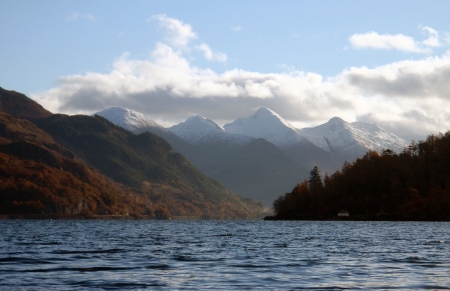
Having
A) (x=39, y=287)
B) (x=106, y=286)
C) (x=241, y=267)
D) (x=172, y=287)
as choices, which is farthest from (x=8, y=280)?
(x=241, y=267)

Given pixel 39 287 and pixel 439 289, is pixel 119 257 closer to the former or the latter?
pixel 39 287

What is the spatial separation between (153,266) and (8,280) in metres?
14.4

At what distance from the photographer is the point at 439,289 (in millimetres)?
41406

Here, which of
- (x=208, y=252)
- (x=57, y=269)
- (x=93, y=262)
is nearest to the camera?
(x=57, y=269)

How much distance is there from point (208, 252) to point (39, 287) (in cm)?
3372

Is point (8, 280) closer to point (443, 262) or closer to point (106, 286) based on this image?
point (106, 286)

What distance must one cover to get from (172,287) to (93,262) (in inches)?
746

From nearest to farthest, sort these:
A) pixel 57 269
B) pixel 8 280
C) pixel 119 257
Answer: pixel 8 280 → pixel 57 269 → pixel 119 257

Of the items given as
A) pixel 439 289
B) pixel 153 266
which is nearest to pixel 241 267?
pixel 153 266

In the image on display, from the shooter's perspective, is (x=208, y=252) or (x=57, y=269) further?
(x=208, y=252)

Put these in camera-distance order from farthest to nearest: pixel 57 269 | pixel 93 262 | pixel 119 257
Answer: pixel 119 257 < pixel 93 262 < pixel 57 269

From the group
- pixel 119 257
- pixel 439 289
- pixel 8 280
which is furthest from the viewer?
pixel 119 257

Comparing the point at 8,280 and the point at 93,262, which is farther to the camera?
the point at 93,262

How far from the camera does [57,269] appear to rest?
175ft
